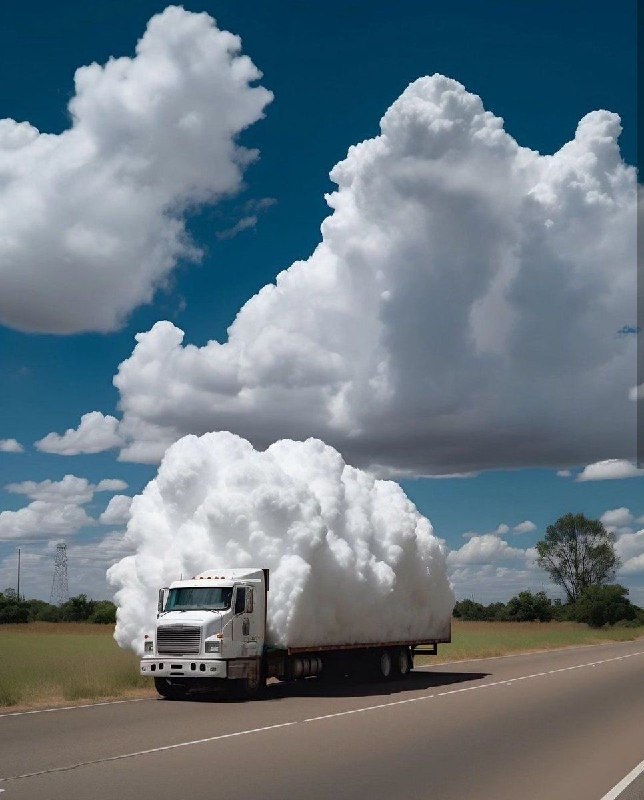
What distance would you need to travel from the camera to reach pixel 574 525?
128250mm

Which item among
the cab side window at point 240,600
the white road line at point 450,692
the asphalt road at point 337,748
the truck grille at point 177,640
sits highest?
the cab side window at point 240,600

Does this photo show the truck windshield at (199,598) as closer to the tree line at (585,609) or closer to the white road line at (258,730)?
the white road line at (258,730)

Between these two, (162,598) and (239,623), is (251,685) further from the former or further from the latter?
(162,598)

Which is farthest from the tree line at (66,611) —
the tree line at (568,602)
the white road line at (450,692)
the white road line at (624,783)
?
the white road line at (624,783)

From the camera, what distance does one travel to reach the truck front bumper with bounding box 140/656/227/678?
22703mm

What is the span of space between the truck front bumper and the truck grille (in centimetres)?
18

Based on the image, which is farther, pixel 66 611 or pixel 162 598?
pixel 66 611

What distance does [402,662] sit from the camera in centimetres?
3133

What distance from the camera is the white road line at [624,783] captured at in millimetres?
10781

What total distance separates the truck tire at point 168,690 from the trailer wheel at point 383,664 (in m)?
7.21

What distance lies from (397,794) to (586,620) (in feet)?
349

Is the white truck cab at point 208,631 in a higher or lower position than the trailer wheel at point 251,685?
higher

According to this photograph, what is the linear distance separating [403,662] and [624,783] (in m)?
20.2

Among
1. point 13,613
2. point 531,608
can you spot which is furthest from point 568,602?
point 13,613
